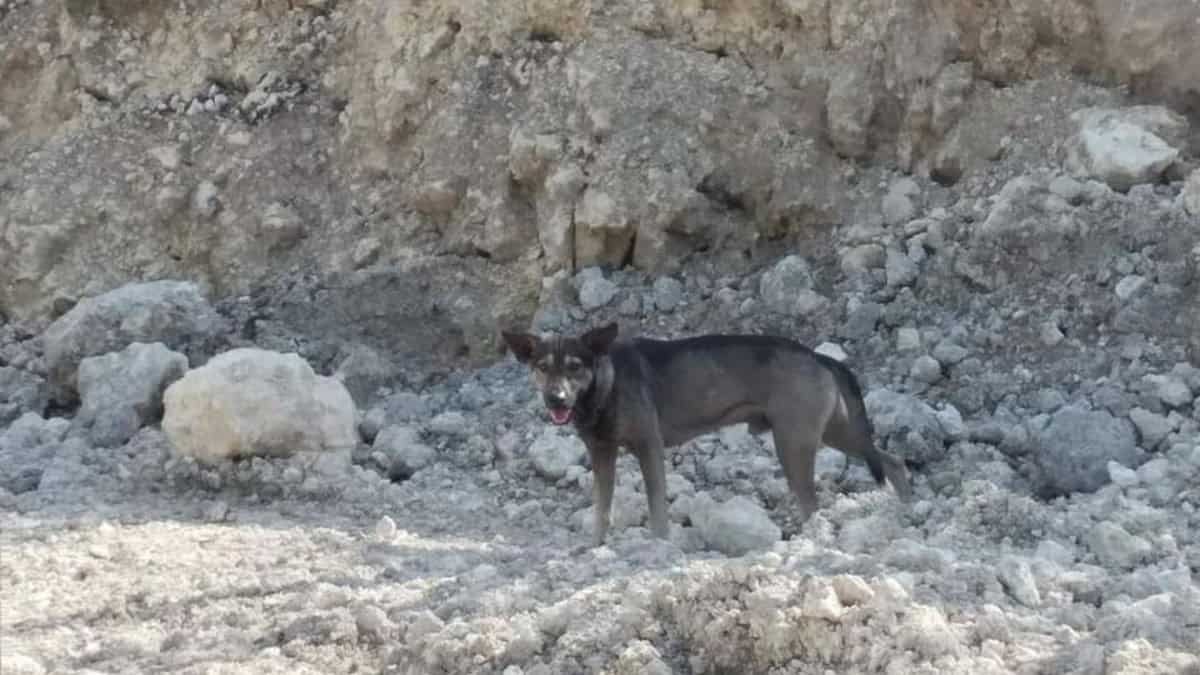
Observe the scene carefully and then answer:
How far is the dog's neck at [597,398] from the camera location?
8.48 metres

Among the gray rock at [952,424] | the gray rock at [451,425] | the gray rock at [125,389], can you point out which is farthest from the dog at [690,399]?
the gray rock at [125,389]

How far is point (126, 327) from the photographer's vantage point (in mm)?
11180

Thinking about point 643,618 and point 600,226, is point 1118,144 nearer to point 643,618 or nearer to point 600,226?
point 600,226

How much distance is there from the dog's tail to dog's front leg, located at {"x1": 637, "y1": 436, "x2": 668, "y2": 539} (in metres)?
1.04

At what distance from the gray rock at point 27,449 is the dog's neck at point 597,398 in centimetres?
304

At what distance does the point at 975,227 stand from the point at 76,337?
6.04m

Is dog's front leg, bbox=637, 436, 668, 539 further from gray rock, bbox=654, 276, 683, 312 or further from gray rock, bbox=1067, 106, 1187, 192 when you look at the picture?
gray rock, bbox=1067, 106, 1187, 192

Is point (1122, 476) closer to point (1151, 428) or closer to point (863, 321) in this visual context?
point (1151, 428)

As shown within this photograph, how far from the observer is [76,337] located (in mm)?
11109

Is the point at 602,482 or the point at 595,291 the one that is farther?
the point at 595,291

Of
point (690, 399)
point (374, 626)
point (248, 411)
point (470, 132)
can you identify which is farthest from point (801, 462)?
point (470, 132)

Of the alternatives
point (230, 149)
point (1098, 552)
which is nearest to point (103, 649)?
point (1098, 552)

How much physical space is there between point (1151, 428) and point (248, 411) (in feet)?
16.3

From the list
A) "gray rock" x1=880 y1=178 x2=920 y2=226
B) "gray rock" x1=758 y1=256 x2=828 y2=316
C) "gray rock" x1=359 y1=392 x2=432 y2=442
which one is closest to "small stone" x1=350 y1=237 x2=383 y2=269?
"gray rock" x1=359 y1=392 x2=432 y2=442
